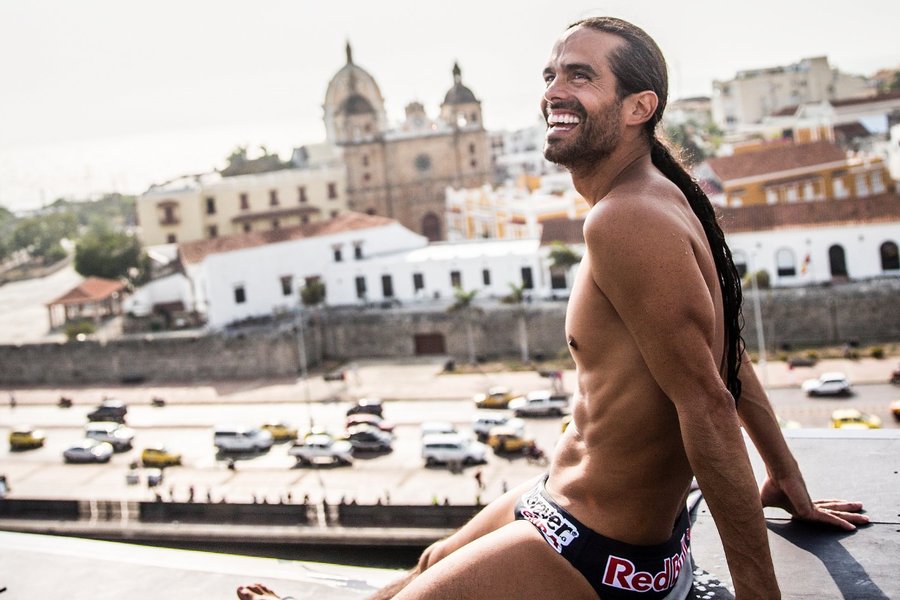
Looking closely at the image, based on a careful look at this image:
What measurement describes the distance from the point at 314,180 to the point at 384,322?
16.6 m

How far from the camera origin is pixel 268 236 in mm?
33094

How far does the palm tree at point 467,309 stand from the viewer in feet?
92.1

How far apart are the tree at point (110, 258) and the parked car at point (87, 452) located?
17303 mm

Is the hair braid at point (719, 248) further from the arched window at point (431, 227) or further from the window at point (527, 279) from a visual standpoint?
the arched window at point (431, 227)

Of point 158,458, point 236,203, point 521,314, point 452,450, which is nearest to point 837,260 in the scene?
point 521,314

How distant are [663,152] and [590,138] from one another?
10.2 inches

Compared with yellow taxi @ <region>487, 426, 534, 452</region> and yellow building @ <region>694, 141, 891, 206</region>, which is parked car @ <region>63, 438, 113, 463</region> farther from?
yellow building @ <region>694, 141, 891, 206</region>

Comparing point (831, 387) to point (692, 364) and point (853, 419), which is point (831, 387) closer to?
point (853, 419)

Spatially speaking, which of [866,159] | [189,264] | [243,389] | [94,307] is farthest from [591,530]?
[94,307]

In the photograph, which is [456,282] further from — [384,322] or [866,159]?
[866,159]

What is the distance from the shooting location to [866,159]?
32.9 m

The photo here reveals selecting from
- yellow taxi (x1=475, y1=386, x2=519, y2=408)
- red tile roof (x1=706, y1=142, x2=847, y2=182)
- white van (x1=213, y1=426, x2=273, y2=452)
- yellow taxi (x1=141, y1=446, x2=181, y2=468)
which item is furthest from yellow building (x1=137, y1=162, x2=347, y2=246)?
yellow taxi (x1=141, y1=446, x2=181, y2=468)

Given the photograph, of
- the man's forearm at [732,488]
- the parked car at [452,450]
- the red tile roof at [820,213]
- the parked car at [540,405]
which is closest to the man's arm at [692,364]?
the man's forearm at [732,488]

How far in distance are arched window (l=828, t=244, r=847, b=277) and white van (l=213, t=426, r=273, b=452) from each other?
1528cm
